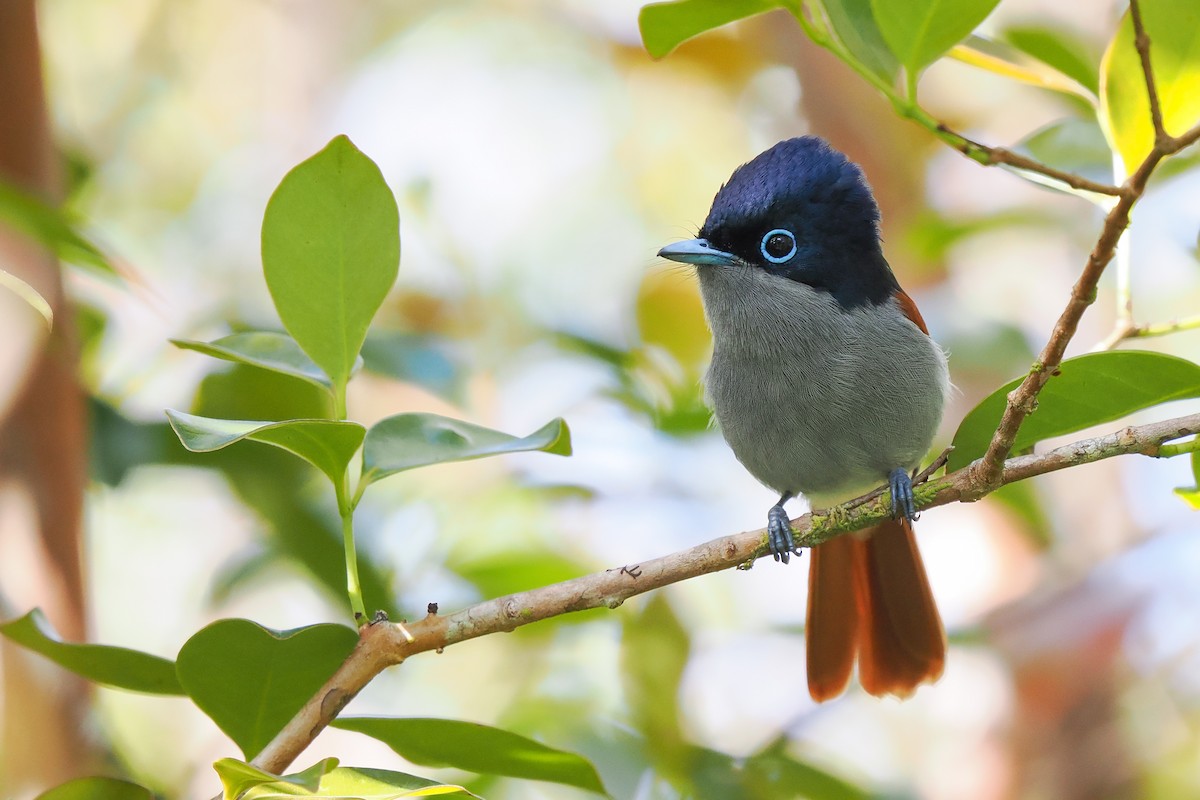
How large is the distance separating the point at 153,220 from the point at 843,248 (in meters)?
3.10

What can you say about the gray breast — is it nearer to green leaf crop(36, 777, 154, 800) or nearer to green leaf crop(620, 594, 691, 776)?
green leaf crop(620, 594, 691, 776)

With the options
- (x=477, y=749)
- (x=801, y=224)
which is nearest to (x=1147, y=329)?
(x=801, y=224)

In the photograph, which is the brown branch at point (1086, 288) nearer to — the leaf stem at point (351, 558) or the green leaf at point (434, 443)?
the green leaf at point (434, 443)

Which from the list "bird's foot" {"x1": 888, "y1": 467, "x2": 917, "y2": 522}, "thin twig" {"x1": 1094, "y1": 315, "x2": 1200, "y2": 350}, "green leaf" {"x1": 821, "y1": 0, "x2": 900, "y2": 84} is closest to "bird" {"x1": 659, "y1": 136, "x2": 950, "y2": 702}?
"bird's foot" {"x1": 888, "y1": 467, "x2": 917, "y2": 522}

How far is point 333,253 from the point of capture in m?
1.63

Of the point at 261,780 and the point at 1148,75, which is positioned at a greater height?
the point at 1148,75

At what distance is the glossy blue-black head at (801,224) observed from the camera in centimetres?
285

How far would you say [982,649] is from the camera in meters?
3.78

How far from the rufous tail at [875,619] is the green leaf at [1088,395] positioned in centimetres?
121

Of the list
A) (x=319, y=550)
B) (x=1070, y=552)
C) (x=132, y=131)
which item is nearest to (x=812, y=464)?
(x=319, y=550)

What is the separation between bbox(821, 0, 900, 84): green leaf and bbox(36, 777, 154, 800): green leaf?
1506mm

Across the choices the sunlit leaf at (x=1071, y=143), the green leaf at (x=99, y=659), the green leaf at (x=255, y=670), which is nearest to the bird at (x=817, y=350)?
the sunlit leaf at (x=1071, y=143)

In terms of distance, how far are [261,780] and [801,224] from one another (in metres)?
2.09

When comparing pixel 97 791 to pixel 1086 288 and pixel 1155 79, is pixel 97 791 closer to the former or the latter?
pixel 1086 288
